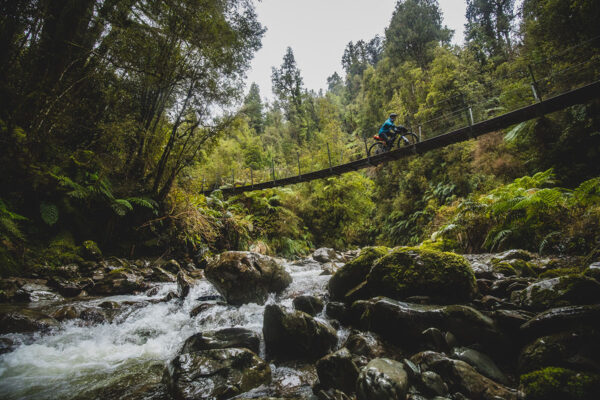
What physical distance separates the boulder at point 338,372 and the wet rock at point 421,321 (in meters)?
0.68

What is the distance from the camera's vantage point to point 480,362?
6.24ft

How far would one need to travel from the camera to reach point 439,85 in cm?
1311

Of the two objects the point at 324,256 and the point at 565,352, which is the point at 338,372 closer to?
the point at 565,352

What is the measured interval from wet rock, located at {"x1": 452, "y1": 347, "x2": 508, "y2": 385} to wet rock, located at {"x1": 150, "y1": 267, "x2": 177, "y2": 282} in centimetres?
569

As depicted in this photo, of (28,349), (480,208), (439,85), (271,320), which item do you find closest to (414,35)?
(439,85)

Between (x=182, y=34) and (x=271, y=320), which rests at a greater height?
(x=182, y=34)

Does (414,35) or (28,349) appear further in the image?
(414,35)

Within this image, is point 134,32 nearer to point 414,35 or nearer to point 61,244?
point 61,244

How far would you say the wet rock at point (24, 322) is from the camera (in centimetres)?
284

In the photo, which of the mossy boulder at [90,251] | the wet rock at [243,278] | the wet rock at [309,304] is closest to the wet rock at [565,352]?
the wet rock at [309,304]

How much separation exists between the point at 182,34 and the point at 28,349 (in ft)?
21.2

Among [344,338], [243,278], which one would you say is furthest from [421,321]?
[243,278]

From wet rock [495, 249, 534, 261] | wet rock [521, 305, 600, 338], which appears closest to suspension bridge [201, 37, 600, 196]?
wet rock [495, 249, 534, 261]

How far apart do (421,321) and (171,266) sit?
6.18 meters
